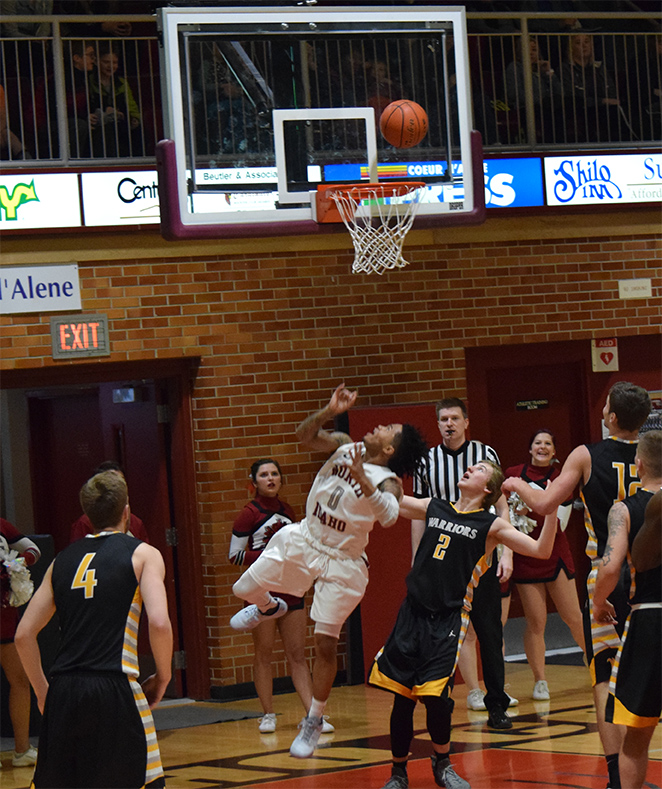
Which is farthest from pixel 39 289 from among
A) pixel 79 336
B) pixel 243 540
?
pixel 243 540

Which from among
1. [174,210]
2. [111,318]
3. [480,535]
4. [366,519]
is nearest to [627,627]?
[480,535]

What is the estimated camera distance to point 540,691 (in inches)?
330

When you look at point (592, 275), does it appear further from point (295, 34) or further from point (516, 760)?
point (516, 760)

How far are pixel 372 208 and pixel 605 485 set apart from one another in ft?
9.22

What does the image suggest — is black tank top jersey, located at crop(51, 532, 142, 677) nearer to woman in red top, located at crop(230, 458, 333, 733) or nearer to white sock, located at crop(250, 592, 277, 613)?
white sock, located at crop(250, 592, 277, 613)

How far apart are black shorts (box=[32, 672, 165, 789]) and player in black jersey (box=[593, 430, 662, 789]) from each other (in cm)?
194

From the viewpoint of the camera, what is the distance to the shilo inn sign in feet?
29.2

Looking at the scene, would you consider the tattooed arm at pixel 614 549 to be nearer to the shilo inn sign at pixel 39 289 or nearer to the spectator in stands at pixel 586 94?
the shilo inn sign at pixel 39 289

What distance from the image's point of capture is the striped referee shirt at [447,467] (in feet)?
25.8

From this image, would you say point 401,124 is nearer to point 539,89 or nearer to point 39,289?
point 39,289

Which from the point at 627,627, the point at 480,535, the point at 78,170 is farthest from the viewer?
the point at 78,170

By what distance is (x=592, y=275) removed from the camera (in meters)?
10.5

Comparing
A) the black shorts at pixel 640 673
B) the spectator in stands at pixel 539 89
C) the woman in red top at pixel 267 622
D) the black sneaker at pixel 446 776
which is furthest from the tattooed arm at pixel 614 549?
the spectator in stands at pixel 539 89

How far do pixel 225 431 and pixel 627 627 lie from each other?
4976 millimetres
